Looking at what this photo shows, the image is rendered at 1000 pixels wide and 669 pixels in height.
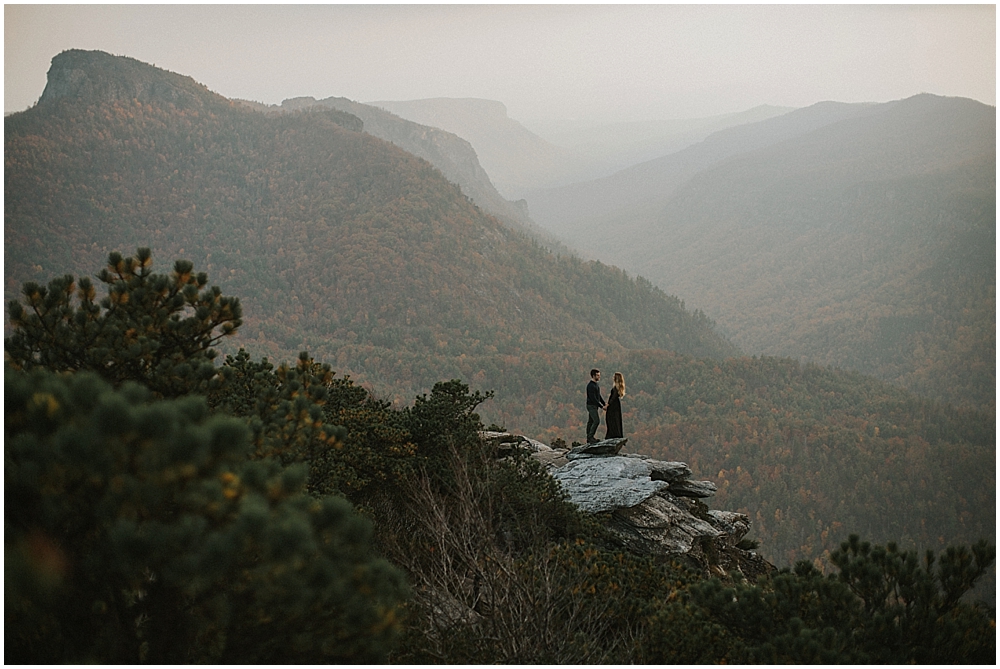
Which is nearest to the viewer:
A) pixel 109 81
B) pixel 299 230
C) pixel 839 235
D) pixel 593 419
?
pixel 593 419

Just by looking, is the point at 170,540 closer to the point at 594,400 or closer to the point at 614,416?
the point at 594,400

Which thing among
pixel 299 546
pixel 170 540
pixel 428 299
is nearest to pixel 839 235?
pixel 428 299

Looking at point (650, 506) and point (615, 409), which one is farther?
point (615, 409)

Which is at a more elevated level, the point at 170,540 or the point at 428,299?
the point at 428,299

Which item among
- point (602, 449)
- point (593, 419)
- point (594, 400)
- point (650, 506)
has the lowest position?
point (650, 506)

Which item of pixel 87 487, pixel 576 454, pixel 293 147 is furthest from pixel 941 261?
pixel 87 487

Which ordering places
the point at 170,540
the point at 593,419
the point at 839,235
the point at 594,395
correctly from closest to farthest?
1. the point at 170,540
2. the point at 594,395
3. the point at 593,419
4. the point at 839,235

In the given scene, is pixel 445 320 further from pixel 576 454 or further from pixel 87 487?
pixel 87 487
